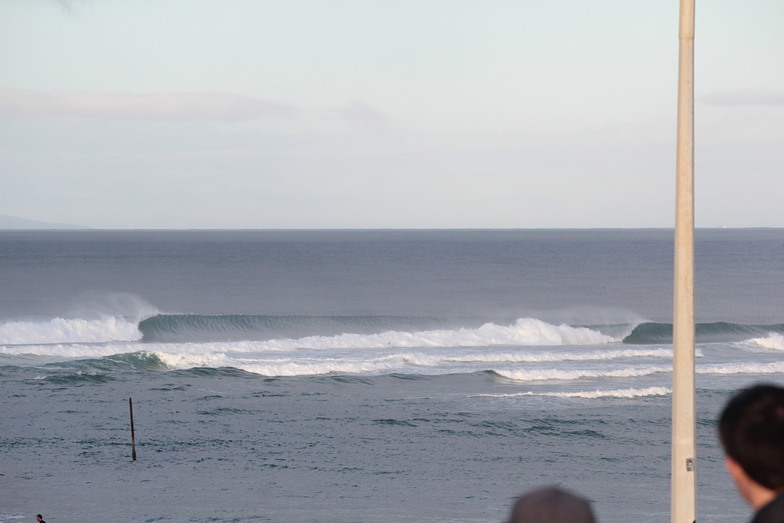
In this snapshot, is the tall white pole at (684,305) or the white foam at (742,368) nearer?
the tall white pole at (684,305)

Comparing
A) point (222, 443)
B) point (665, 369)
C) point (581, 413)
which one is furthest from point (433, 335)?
point (222, 443)

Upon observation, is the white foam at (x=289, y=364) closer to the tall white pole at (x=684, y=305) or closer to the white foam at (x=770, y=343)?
the white foam at (x=770, y=343)

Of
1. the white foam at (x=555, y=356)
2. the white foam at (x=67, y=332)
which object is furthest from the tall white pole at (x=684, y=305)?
the white foam at (x=67, y=332)

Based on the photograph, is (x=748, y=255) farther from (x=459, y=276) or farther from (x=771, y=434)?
(x=771, y=434)

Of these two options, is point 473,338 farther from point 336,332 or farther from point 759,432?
point 759,432

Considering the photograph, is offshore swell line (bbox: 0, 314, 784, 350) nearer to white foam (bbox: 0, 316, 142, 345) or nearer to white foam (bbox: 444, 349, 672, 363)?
white foam (bbox: 0, 316, 142, 345)

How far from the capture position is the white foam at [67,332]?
156ft

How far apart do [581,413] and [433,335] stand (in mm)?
23326

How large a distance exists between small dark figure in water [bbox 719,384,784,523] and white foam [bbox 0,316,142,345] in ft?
158

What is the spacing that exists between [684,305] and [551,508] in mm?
4742

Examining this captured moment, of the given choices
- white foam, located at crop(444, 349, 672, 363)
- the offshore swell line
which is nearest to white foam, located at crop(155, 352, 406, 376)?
white foam, located at crop(444, 349, 672, 363)

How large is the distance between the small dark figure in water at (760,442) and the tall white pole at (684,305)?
419 centimetres

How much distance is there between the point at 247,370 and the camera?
3272 cm

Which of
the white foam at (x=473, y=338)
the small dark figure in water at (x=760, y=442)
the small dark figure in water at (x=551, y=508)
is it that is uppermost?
the small dark figure in water at (x=760, y=442)
